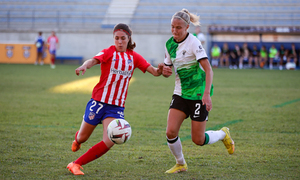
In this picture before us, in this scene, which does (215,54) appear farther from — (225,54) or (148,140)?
(148,140)

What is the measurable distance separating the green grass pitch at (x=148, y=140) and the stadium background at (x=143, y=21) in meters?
16.8

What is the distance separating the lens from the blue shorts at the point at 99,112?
421cm

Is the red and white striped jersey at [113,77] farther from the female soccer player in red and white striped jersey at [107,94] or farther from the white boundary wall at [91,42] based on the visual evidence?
the white boundary wall at [91,42]

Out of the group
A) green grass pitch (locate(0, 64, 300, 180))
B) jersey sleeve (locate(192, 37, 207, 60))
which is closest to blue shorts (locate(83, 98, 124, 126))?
green grass pitch (locate(0, 64, 300, 180))

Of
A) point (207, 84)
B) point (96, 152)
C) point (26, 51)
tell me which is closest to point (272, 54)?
point (26, 51)

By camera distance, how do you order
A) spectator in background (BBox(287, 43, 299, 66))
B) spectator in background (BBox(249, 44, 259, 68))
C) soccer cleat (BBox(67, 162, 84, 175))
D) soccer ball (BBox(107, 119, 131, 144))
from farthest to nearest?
1. spectator in background (BBox(249, 44, 259, 68))
2. spectator in background (BBox(287, 43, 299, 66))
3. soccer cleat (BBox(67, 162, 84, 175))
4. soccer ball (BBox(107, 119, 131, 144))

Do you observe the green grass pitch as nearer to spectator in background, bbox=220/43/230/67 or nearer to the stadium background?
spectator in background, bbox=220/43/230/67

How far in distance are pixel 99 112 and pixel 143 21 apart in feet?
84.0

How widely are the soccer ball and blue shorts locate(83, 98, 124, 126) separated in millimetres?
222

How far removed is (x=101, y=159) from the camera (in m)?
4.77

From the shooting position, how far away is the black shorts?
172 inches

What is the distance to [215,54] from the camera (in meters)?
26.4

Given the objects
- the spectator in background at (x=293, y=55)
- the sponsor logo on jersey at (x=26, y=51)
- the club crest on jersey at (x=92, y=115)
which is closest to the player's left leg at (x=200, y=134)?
the club crest on jersey at (x=92, y=115)

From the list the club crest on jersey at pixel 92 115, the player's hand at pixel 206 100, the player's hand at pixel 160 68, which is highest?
the player's hand at pixel 160 68
